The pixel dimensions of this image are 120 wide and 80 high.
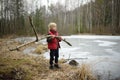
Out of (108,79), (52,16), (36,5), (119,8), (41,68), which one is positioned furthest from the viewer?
(52,16)

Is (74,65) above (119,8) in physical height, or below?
below

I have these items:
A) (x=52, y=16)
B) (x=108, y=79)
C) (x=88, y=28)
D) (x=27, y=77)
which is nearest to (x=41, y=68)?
(x=27, y=77)

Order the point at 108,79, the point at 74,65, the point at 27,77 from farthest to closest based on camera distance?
the point at 74,65 → the point at 108,79 → the point at 27,77

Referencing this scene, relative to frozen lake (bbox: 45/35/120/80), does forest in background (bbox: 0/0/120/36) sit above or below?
above

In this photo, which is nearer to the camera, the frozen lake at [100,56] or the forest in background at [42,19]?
the frozen lake at [100,56]

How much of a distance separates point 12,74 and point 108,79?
2882mm

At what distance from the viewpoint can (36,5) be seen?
62.9 metres

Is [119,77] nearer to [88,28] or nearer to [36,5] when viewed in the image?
[88,28]

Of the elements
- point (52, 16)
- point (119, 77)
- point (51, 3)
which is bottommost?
point (119, 77)

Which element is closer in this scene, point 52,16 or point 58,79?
point 58,79

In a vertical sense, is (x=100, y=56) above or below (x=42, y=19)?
below

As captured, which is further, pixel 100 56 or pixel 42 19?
pixel 42 19

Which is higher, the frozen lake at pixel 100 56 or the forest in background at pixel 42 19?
the forest in background at pixel 42 19

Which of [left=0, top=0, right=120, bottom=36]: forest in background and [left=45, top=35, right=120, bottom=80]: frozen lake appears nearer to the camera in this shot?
[left=45, top=35, right=120, bottom=80]: frozen lake
